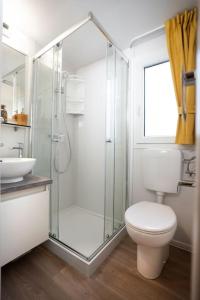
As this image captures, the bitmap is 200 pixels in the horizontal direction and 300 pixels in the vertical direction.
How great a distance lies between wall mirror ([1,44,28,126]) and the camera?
4.90 feet

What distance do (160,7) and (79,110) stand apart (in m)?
1.39

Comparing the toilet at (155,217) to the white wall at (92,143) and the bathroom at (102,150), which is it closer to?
the bathroom at (102,150)

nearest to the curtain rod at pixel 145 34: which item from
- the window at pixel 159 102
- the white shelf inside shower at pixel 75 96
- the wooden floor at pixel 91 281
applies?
the window at pixel 159 102

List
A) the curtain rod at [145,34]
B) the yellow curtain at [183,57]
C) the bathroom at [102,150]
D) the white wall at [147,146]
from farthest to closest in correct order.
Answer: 1. the curtain rod at [145,34]
2. the white wall at [147,146]
3. the yellow curtain at [183,57]
4. the bathroom at [102,150]

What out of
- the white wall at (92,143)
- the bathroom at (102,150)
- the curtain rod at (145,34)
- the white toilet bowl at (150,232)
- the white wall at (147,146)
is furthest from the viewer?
the white wall at (92,143)

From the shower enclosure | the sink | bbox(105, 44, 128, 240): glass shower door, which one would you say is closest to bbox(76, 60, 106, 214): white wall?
the shower enclosure

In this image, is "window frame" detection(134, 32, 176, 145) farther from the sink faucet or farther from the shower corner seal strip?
the sink faucet

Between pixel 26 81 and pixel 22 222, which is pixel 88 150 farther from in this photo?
pixel 22 222

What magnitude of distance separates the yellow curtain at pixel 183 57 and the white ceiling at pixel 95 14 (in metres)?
0.11

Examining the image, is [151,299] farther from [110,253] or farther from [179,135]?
[179,135]

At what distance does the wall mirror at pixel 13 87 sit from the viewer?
4.90 ft

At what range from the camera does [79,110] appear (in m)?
2.16

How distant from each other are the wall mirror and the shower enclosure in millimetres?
146

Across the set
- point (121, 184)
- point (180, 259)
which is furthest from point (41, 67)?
point (180, 259)
